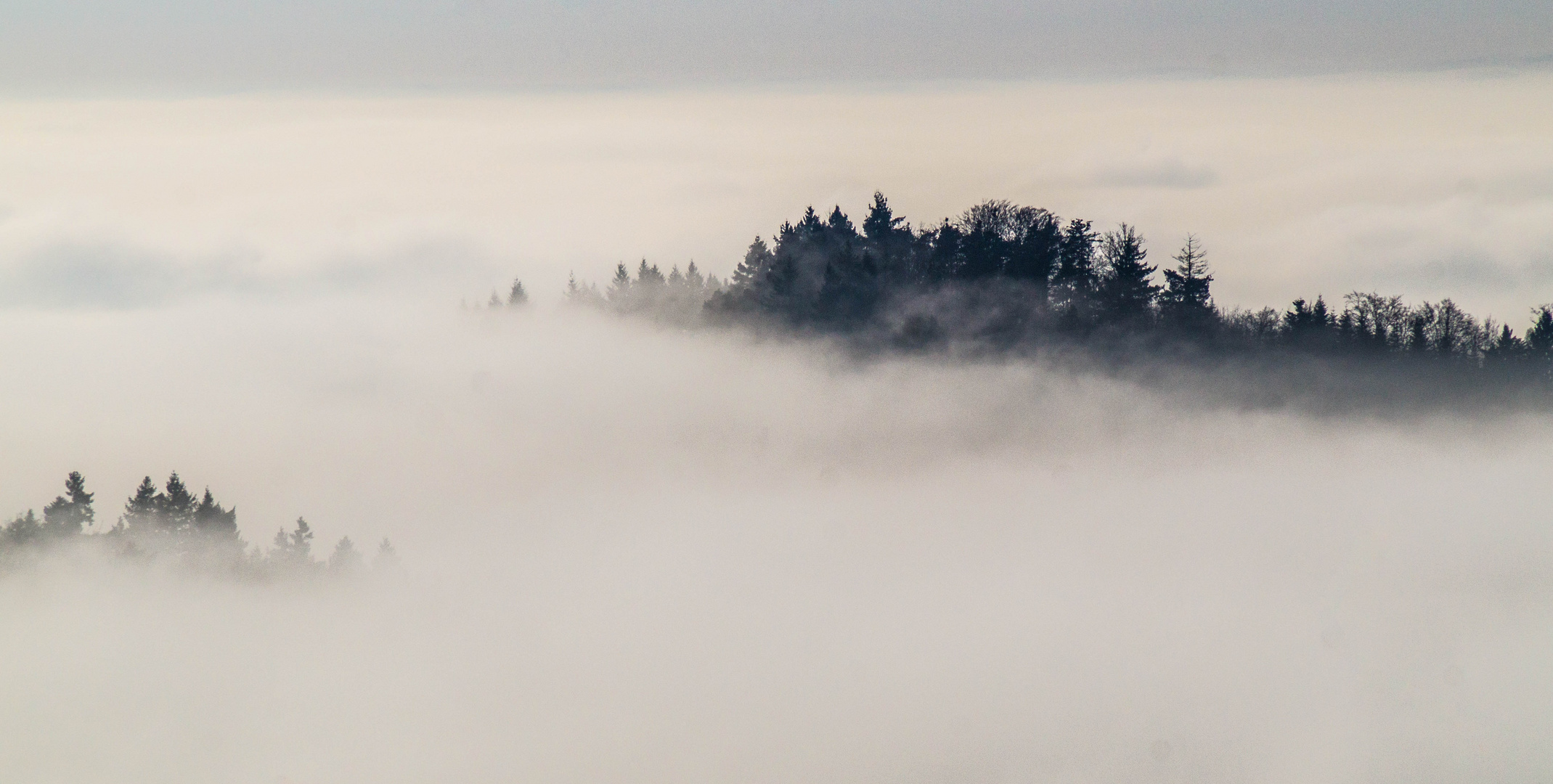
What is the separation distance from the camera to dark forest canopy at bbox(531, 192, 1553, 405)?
78.3 m

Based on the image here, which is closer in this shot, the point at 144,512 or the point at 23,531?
the point at 23,531

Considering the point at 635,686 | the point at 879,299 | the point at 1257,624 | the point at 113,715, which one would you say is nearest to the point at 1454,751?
the point at 1257,624

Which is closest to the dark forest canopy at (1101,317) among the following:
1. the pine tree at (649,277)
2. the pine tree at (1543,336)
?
the pine tree at (1543,336)

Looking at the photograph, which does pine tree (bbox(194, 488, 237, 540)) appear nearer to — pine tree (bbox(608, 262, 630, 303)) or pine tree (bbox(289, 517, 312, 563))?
pine tree (bbox(289, 517, 312, 563))

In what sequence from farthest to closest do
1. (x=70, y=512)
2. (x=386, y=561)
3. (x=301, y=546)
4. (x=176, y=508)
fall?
(x=386, y=561) < (x=301, y=546) < (x=176, y=508) < (x=70, y=512)

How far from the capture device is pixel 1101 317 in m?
79.7

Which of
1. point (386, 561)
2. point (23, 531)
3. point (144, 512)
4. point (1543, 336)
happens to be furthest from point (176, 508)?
point (1543, 336)

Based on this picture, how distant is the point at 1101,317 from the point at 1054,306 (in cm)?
318

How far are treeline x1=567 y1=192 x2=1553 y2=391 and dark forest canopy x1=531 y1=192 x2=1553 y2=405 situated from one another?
0.32ft

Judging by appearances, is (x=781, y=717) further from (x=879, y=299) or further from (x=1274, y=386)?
(x=1274, y=386)

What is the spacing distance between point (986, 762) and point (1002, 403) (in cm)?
2657

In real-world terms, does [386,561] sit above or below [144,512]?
below

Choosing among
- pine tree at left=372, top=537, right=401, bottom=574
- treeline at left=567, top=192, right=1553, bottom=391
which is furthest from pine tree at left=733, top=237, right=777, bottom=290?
pine tree at left=372, top=537, right=401, bottom=574

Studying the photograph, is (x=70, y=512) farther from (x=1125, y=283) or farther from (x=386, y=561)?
(x=1125, y=283)
